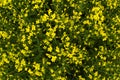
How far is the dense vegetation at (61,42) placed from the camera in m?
3.24

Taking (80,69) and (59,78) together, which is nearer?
(59,78)

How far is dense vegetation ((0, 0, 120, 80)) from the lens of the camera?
324cm

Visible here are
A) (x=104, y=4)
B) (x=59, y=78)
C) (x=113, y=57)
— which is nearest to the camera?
(x=59, y=78)

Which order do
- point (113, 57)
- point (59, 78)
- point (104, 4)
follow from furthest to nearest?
point (104, 4) → point (113, 57) → point (59, 78)

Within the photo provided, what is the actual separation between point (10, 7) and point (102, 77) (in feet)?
4.42

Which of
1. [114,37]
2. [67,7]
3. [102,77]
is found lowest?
[102,77]

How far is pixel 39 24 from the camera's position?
348cm

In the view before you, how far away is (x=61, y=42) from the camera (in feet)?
11.2

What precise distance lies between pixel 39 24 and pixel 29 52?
415 millimetres

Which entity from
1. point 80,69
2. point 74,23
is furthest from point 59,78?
point 74,23

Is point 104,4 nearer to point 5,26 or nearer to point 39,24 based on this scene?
point 39,24

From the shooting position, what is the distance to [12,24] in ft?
11.4

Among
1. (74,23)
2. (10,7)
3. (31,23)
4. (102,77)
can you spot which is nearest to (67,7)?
(74,23)

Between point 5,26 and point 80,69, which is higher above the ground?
point 5,26
